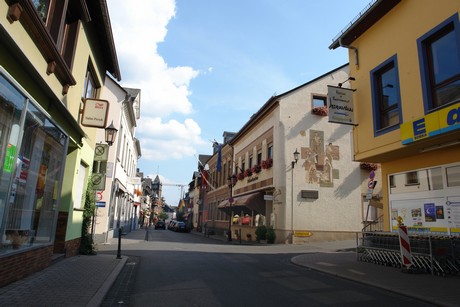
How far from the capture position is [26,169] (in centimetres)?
766

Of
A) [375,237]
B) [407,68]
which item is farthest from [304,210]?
[407,68]

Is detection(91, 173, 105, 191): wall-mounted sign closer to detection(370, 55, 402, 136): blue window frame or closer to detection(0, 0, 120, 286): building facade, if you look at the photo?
detection(0, 0, 120, 286): building facade

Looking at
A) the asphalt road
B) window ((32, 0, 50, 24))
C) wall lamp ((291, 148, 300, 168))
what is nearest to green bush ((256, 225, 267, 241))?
wall lamp ((291, 148, 300, 168))

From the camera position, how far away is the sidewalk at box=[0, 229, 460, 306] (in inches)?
246

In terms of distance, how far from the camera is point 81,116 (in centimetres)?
1145

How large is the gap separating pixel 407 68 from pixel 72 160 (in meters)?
10.9

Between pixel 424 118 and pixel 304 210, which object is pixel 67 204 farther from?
pixel 304 210

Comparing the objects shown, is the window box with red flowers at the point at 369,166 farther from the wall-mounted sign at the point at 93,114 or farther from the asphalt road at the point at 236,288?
the wall-mounted sign at the point at 93,114

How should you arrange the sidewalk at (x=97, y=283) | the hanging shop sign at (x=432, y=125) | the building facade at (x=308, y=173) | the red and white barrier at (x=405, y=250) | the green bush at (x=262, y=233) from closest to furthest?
the sidewalk at (x=97, y=283) < the hanging shop sign at (x=432, y=125) < the red and white barrier at (x=405, y=250) < the building facade at (x=308, y=173) < the green bush at (x=262, y=233)

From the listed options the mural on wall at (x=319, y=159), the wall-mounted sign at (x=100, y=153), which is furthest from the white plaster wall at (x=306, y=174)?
the wall-mounted sign at (x=100, y=153)

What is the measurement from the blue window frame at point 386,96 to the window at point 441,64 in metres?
1.16

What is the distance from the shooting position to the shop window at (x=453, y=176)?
10733 millimetres

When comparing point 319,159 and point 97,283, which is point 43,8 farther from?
point 319,159

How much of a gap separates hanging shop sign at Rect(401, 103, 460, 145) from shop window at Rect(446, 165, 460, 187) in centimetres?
152
